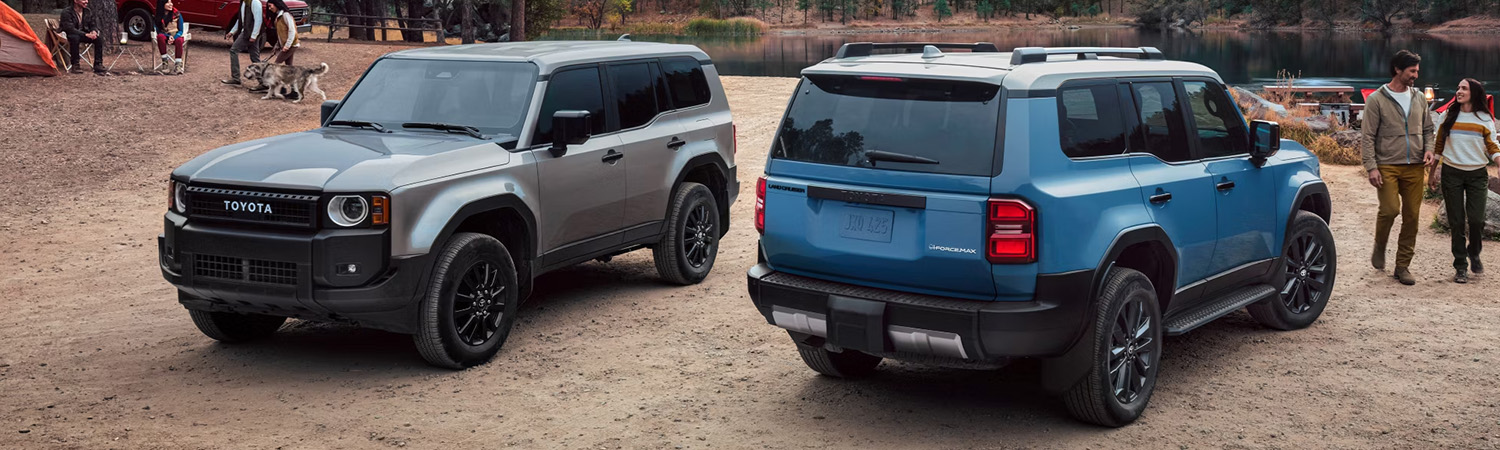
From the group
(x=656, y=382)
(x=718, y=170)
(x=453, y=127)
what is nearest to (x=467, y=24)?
(x=718, y=170)

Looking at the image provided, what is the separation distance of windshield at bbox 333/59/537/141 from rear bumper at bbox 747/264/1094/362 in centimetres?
287

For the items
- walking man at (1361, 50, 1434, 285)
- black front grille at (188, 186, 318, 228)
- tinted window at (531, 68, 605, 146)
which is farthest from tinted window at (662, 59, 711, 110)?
walking man at (1361, 50, 1434, 285)

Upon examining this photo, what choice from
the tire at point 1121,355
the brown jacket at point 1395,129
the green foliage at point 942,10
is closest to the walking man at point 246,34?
the brown jacket at point 1395,129

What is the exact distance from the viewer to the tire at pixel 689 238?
32.6 feet

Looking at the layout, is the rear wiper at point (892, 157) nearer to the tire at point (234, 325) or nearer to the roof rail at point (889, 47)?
the roof rail at point (889, 47)

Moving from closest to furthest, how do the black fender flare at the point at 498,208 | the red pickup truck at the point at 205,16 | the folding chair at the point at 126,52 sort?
the black fender flare at the point at 498,208 → the folding chair at the point at 126,52 → the red pickup truck at the point at 205,16

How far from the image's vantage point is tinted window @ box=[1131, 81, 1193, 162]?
6.72 m

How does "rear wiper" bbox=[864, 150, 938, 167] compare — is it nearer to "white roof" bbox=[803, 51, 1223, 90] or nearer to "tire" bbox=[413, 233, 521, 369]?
"white roof" bbox=[803, 51, 1223, 90]

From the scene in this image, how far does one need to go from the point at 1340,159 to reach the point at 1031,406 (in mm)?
14535

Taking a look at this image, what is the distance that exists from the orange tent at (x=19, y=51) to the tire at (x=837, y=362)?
1767cm

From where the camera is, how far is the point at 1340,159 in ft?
64.0

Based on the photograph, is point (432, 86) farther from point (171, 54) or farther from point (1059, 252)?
point (171, 54)

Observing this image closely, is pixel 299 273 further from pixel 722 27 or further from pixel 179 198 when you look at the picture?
pixel 722 27

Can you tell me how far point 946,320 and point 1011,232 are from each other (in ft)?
1.55
